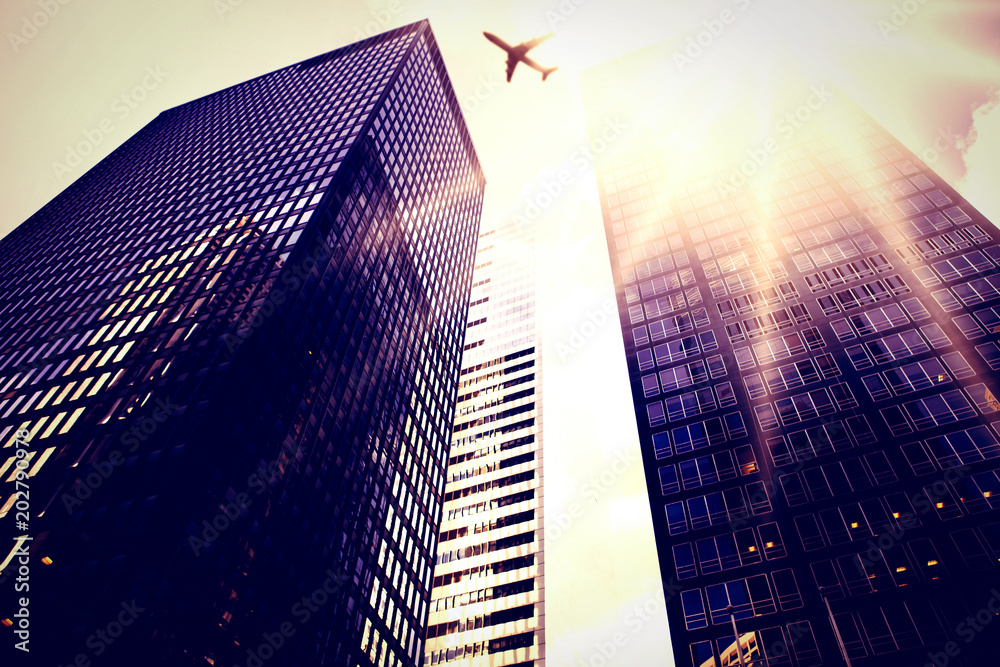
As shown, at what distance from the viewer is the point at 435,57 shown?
131750 mm

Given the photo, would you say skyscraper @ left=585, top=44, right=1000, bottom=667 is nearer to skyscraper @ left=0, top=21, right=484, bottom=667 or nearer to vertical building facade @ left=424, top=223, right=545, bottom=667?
skyscraper @ left=0, top=21, right=484, bottom=667

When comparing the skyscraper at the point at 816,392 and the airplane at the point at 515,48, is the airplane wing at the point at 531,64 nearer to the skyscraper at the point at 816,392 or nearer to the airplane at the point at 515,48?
the airplane at the point at 515,48

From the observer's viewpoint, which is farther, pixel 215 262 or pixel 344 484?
pixel 215 262

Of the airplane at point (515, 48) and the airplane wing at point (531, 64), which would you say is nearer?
the airplane at point (515, 48)

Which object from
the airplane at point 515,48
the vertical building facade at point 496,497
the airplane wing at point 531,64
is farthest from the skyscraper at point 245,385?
the airplane wing at point 531,64

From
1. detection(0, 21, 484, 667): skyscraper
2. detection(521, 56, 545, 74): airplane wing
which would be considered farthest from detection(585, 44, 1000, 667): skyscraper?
detection(521, 56, 545, 74): airplane wing

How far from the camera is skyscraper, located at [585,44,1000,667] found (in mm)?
42312

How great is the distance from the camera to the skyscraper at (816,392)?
139ft

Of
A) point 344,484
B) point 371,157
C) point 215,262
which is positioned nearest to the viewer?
point 344,484

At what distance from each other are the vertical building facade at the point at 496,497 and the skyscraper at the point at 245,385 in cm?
1054

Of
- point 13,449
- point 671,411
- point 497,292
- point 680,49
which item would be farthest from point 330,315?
point 680,49

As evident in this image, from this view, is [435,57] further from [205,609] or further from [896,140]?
[205,609]

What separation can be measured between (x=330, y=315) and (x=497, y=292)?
6816 cm

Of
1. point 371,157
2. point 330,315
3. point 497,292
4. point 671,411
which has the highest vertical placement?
point 497,292
